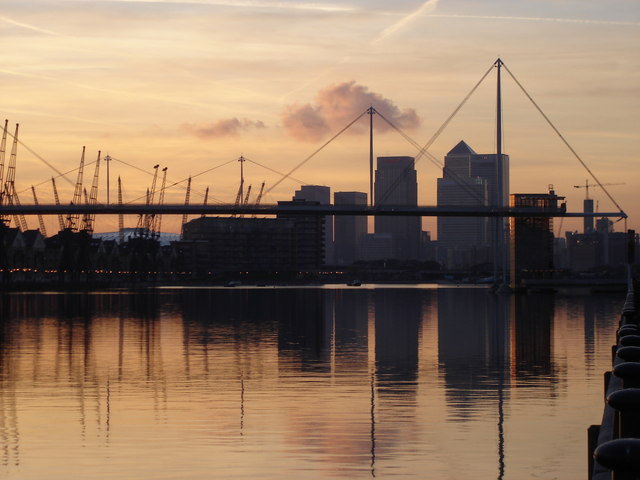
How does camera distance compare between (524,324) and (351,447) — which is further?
(524,324)

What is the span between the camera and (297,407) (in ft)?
60.1

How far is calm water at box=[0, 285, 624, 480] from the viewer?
43.7ft

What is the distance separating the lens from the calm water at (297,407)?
13.3 meters

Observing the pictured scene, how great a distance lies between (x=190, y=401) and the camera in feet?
62.8

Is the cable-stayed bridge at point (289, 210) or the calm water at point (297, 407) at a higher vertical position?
the cable-stayed bridge at point (289, 210)

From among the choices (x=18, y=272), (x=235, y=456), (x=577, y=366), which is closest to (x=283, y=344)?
(x=577, y=366)

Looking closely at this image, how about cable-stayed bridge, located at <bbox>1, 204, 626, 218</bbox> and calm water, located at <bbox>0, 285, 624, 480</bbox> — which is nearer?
calm water, located at <bbox>0, 285, 624, 480</bbox>

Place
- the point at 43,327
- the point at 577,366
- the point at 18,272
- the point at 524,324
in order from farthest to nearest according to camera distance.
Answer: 1. the point at 18,272
2. the point at 524,324
3. the point at 43,327
4. the point at 577,366

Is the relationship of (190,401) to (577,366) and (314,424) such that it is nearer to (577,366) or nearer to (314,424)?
(314,424)

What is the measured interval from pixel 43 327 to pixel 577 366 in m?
24.8

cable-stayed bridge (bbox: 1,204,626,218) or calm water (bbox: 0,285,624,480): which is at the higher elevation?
cable-stayed bridge (bbox: 1,204,626,218)

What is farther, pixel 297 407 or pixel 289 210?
pixel 289 210

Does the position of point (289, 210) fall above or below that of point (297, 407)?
above

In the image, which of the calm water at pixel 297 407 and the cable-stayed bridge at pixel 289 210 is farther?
the cable-stayed bridge at pixel 289 210
